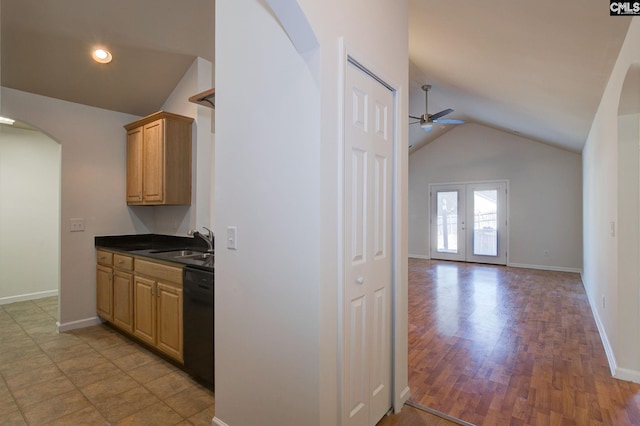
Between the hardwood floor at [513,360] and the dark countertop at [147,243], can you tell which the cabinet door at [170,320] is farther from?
the hardwood floor at [513,360]

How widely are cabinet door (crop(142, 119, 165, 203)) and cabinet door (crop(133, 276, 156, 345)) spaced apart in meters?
0.89

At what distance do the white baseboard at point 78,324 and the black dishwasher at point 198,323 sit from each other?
2020 millimetres

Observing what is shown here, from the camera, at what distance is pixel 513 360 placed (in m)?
2.74

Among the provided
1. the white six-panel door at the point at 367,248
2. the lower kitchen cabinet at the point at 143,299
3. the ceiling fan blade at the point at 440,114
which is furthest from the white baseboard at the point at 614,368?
the lower kitchen cabinet at the point at 143,299

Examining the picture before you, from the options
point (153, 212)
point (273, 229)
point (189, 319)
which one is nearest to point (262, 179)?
point (273, 229)

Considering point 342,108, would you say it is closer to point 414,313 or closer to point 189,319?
point 189,319

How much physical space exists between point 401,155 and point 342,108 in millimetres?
717

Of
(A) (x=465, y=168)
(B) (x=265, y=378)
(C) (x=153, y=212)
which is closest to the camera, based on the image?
(B) (x=265, y=378)

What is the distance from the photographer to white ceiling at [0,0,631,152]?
7.23 feet

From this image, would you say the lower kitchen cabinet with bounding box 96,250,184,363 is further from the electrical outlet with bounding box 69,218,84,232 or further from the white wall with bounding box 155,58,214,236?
the white wall with bounding box 155,58,214,236

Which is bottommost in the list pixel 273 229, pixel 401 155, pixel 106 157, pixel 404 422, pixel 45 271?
pixel 404 422

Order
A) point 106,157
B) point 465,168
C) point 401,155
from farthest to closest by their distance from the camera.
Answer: point 465,168, point 106,157, point 401,155

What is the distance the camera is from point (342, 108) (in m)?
1.50

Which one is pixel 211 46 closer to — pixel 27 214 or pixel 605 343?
pixel 27 214
